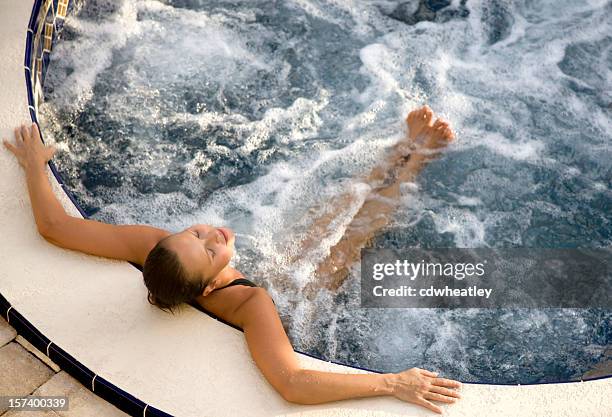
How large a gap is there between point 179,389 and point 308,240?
2.99ft

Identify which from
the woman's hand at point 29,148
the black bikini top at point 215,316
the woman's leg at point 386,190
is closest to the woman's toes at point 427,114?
the woman's leg at point 386,190

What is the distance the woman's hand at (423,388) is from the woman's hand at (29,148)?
154cm

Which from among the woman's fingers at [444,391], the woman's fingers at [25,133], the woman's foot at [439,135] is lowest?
the woman's fingers at [444,391]

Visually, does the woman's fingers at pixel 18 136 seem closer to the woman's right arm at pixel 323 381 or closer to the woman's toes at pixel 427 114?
the woman's right arm at pixel 323 381

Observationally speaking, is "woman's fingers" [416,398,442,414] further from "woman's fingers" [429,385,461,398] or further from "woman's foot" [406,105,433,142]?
"woman's foot" [406,105,433,142]

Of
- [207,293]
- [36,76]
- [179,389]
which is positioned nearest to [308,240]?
[207,293]

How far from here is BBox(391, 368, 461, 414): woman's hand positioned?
2.35 metres

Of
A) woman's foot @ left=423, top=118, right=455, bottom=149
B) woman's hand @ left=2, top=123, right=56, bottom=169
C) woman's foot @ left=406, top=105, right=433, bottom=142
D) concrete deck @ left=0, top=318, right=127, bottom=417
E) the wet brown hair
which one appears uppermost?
woman's hand @ left=2, top=123, right=56, bottom=169

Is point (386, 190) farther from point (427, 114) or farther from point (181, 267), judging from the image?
point (181, 267)

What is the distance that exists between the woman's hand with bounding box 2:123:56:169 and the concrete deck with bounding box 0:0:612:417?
137 mm

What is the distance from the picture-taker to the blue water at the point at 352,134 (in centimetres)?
289

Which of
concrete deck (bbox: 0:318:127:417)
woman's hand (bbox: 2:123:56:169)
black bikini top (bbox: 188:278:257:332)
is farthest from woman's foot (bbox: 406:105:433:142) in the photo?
concrete deck (bbox: 0:318:127:417)

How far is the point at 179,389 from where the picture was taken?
7.83 feet

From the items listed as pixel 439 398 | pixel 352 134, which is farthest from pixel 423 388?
pixel 352 134
